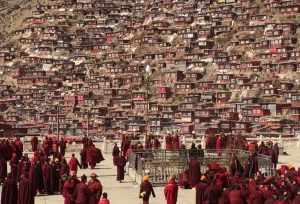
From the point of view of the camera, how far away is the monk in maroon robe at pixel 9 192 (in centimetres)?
1565

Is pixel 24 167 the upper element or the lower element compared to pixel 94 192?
upper

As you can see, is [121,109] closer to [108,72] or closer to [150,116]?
[150,116]

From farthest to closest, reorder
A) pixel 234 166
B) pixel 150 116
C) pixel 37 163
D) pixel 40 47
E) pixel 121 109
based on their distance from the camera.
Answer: pixel 40 47
pixel 121 109
pixel 150 116
pixel 234 166
pixel 37 163

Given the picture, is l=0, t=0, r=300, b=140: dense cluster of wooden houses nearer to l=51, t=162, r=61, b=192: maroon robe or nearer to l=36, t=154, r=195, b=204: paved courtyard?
l=36, t=154, r=195, b=204: paved courtyard

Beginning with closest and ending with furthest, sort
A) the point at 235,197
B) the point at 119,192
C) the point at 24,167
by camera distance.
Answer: the point at 235,197 < the point at 24,167 < the point at 119,192

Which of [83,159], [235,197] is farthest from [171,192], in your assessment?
[83,159]

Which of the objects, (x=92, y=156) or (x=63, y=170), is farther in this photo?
(x=92, y=156)

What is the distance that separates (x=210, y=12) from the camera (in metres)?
95.9

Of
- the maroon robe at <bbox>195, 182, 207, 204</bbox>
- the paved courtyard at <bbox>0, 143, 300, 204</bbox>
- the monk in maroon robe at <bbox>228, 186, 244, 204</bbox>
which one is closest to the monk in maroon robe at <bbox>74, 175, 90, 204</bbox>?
the maroon robe at <bbox>195, 182, 207, 204</bbox>

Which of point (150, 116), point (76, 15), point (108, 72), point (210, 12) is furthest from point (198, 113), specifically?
point (76, 15)

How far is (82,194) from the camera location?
1482 cm

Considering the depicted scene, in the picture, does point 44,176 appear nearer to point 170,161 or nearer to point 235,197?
point 170,161

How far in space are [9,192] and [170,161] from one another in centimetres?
742

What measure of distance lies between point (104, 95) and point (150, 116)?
1100 centimetres
